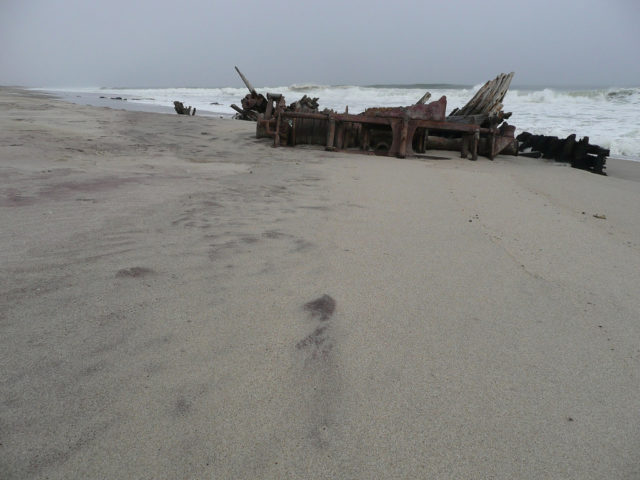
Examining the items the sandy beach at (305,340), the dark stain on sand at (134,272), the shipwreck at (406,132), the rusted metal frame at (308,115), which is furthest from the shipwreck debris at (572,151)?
the dark stain on sand at (134,272)

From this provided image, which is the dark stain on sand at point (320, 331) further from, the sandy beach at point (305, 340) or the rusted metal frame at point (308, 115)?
the rusted metal frame at point (308, 115)

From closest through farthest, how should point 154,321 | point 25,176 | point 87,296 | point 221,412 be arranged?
point 221,412
point 154,321
point 87,296
point 25,176

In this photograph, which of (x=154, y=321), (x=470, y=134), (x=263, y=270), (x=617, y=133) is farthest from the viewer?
(x=617, y=133)

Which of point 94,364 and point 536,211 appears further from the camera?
point 536,211

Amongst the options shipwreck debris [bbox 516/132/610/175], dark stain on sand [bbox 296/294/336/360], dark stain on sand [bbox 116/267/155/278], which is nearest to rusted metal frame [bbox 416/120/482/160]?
shipwreck debris [bbox 516/132/610/175]

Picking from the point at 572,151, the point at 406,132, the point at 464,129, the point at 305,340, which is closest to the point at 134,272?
the point at 305,340

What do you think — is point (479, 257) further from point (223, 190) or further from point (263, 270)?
point (223, 190)

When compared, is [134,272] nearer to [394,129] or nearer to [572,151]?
[394,129]

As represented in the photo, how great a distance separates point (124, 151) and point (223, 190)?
2.87 m

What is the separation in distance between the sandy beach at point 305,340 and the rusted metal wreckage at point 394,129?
172 inches

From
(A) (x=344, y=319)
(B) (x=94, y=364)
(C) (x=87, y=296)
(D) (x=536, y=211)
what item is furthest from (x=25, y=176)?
(D) (x=536, y=211)

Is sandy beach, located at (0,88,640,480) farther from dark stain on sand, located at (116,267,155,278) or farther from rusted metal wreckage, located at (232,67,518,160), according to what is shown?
rusted metal wreckage, located at (232,67,518,160)

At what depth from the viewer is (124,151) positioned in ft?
19.8

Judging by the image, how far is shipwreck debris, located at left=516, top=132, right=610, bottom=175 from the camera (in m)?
7.57
